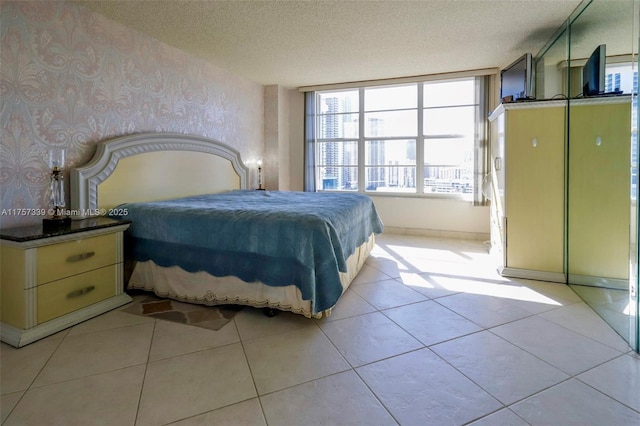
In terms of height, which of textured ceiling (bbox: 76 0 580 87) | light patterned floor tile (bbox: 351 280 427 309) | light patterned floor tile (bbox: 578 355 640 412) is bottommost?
light patterned floor tile (bbox: 578 355 640 412)

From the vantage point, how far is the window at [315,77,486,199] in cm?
482

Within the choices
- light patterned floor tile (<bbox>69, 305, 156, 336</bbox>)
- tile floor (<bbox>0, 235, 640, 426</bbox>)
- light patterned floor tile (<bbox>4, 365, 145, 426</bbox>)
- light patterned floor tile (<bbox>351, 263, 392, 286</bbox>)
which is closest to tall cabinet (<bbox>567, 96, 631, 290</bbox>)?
tile floor (<bbox>0, 235, 640, 426</bbox>)

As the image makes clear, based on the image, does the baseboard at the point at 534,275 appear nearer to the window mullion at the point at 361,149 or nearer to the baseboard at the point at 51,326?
the window mullion at the point at 361,149

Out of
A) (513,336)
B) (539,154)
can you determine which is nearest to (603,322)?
(513,336)

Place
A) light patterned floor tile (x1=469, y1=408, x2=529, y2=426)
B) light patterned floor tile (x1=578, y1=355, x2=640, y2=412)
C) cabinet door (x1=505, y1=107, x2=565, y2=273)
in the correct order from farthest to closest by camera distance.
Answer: cabinet door (x1=505, y1=107, x2=565, y2=273), light patterned floor tile (x1=578, y1=355, x2=640, y2=412), light patterned floor tile (x1=469, y1=408, x2=529, y2=426)

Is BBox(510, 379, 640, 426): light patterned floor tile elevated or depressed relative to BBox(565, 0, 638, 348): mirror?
depressed

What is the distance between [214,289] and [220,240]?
38 cm

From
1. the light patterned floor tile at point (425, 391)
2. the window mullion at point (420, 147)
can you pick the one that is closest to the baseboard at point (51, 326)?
the light patterned floor tile at point (425, 391)

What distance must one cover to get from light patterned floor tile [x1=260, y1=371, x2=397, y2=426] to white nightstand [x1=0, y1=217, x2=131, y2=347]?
152cm

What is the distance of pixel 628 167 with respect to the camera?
1.96m

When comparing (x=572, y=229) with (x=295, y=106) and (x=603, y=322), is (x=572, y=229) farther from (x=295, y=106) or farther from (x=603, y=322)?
(x=295, y=106)

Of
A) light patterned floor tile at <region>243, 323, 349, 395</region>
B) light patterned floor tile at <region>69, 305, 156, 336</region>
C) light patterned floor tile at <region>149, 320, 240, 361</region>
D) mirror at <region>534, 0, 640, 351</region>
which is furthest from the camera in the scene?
light patterned floor tile at <region>69, 305, 156, 336</region>

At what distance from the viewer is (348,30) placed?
3.19 m

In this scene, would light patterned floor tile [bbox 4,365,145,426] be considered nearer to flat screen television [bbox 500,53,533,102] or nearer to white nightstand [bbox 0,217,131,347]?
white nightstand [bbox 0,217,131,347]
